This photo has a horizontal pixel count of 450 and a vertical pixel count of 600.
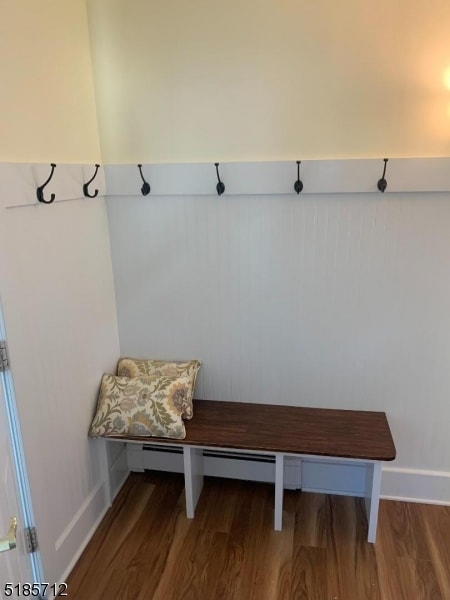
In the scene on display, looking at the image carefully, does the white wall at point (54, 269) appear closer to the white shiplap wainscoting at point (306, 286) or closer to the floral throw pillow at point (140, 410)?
the floral throw pillow at point (140, 410)

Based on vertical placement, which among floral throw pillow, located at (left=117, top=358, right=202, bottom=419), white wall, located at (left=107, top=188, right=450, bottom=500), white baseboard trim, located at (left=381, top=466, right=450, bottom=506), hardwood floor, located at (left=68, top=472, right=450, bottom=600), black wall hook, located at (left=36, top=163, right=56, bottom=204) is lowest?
hardwood floor, located at (left=68, top=472, right=450, bottom=600)

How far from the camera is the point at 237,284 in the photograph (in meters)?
2.11

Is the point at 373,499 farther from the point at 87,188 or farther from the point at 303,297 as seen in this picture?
the point at 87,188

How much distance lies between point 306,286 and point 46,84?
1.29 meters

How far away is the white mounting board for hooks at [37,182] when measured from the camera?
1.40 metres

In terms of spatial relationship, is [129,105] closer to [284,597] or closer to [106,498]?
[106,498]

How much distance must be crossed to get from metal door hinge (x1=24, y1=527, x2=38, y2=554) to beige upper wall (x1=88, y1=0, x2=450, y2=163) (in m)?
1.53

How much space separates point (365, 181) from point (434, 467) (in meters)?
1.35

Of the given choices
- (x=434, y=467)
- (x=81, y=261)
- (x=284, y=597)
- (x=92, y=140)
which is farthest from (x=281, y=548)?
(x=92, y=140)

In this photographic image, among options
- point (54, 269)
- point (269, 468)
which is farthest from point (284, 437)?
point (54, 269)

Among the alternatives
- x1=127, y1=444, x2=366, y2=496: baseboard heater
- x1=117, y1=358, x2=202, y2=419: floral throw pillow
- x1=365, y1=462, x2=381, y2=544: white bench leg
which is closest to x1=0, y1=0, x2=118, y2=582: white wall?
x1=117, y1=358, x2=202, y2=419: floral throw pillow

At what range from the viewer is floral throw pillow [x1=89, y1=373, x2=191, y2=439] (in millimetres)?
1983

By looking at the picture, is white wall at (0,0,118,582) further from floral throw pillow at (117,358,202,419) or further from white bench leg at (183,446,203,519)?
white bench leg at (183,446,203,519)

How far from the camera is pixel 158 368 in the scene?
2199 millimetres
